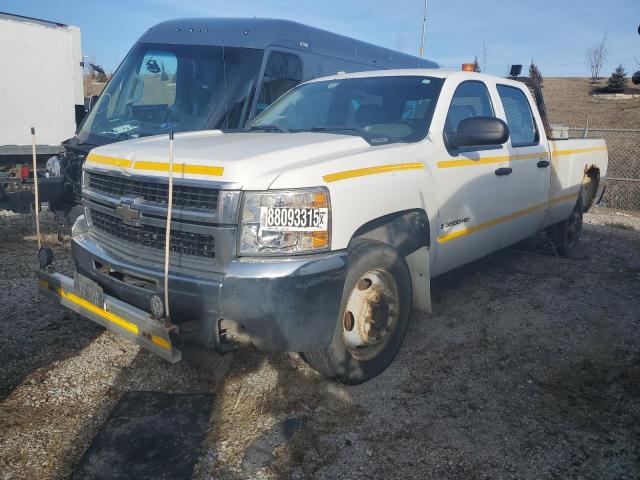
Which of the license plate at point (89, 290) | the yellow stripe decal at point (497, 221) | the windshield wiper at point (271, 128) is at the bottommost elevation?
the license plate at point (89, 290)

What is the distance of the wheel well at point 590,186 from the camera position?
693cm

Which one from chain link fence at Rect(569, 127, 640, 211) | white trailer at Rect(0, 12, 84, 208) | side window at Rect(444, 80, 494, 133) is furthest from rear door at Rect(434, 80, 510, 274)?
chain link fence at Rect(569, 127, 640, 211)

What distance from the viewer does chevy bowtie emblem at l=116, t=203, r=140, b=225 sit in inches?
124

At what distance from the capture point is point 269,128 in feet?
14.1

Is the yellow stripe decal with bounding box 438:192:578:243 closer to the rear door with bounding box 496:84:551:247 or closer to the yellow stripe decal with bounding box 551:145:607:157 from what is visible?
the rear door with bounding box 496:84:551:247

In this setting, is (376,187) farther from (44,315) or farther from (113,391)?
(44,315)

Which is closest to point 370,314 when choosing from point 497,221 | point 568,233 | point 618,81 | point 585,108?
point 497,221

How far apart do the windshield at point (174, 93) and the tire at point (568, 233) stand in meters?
4.04

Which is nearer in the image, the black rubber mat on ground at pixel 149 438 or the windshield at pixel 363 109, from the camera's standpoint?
the black rubber mat on ground at pixel 149 438

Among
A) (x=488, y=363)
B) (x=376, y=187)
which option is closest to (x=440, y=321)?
(x=488, y=363)

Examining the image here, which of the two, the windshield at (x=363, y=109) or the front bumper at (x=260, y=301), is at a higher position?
the windshield at (x=363, y=109)

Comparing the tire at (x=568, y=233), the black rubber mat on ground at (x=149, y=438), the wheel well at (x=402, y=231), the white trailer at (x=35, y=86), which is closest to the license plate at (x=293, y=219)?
the wheel well at (x=402, y=231)

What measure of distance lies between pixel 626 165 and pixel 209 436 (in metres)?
15.6

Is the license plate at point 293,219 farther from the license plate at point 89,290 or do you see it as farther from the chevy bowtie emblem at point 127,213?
the license plate at point 89,290
